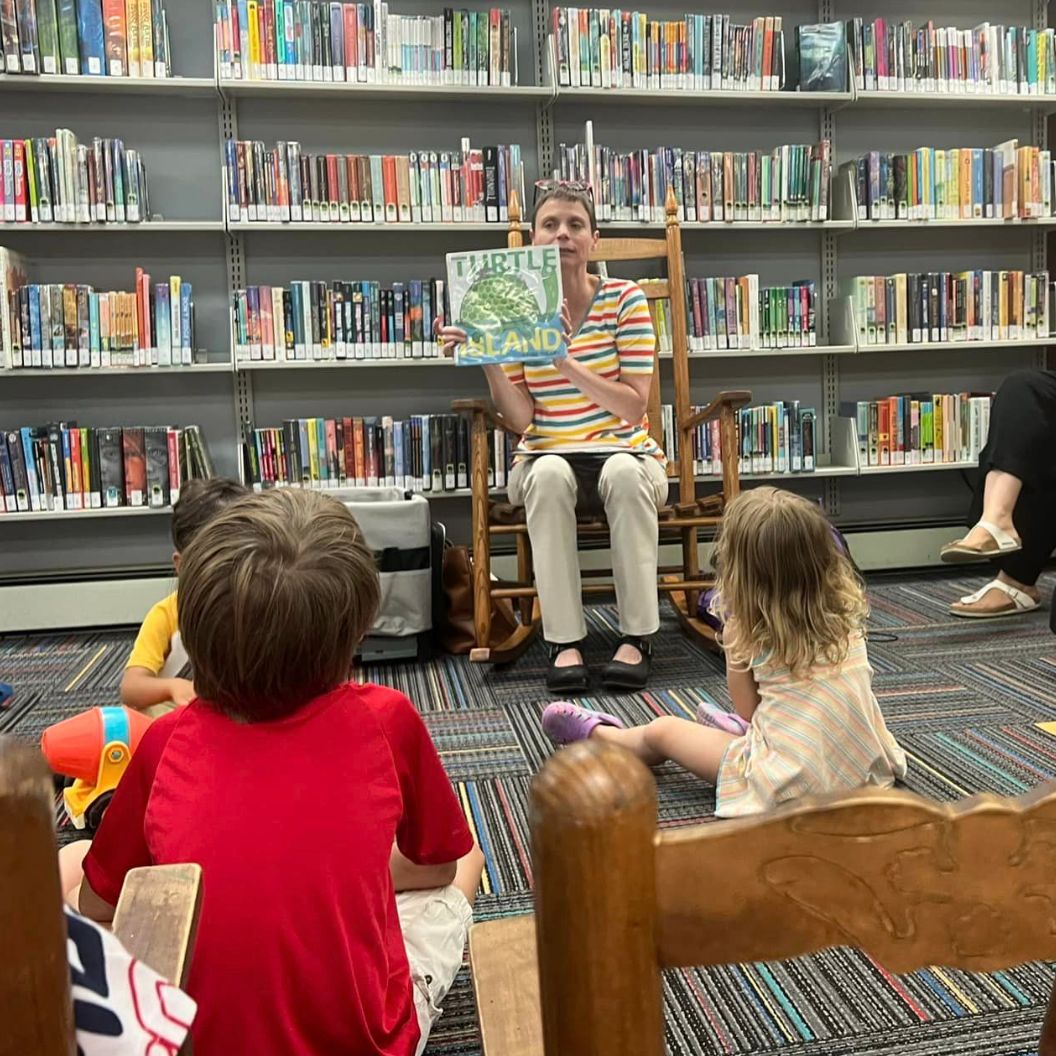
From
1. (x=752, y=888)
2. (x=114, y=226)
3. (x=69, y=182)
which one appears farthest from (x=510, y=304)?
(x=752, y=888)

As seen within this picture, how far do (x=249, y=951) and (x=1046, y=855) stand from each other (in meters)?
0.56

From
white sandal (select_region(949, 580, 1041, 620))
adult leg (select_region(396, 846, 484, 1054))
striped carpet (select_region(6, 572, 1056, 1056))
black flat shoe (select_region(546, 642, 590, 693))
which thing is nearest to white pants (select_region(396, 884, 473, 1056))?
adult leg (select_region(396, 846, 484, 1054))

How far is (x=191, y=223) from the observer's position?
10.2 feet

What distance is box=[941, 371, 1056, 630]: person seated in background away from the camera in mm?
2914

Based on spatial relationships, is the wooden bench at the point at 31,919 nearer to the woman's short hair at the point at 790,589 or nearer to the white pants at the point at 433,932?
the white pants at the point at 433,932

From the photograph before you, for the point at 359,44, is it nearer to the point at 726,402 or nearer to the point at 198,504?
the point at 726,402

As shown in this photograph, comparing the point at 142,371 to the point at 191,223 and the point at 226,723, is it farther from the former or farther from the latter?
the point at 226,723

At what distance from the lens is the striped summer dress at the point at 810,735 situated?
150cm

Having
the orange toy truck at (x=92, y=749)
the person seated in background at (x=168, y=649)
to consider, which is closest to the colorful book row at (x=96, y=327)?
the person seated in background at (x=168, y=649)

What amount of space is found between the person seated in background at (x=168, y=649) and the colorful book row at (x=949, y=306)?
2.51m

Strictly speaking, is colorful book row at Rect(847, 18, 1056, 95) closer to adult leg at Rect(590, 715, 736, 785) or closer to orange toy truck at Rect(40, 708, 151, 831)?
adult leg at Rect(590, 715, 736, 785)

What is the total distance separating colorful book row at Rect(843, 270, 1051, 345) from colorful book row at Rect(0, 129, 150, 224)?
2.39 m

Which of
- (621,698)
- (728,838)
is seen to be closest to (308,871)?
(728,838)

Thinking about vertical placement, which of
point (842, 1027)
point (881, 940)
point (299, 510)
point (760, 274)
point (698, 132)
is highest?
point (698, 132)
